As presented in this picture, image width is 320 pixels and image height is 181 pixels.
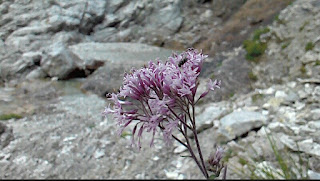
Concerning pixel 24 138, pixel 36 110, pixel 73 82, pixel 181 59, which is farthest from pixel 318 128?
pixel 73 82

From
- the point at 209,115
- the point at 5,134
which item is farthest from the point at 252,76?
the point at 5,134

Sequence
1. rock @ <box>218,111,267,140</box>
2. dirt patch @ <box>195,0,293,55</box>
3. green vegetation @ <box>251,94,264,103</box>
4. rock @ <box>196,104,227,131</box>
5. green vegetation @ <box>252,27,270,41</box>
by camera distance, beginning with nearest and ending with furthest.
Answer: rock @ <box>218,111,267,140</box>
rock @ <box>196,104,227,131</box>
green vegetation @ <box>251,94,264,103</box>
green vegetation @ <box>252,27,270,41</box>
dirt patch @ <box>195,0,293,55</box>

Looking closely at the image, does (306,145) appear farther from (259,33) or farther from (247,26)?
(247,26)

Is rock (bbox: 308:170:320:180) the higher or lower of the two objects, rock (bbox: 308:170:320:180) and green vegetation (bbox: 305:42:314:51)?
the higher

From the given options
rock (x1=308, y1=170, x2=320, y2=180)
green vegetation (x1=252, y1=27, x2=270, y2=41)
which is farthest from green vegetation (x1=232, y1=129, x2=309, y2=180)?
green vegetation (x1=252, y1=27, x2=270, y2=41)

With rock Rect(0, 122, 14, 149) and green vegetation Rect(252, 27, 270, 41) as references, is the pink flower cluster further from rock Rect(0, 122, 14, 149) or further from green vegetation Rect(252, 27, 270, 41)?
green vegetation Rect(252, 27, 270, 41)

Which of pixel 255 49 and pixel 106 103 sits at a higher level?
pixel 106 103

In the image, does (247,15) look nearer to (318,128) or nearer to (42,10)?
(318,128)
